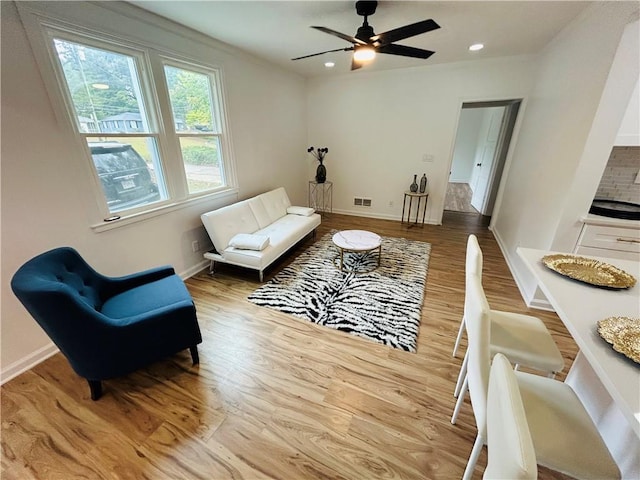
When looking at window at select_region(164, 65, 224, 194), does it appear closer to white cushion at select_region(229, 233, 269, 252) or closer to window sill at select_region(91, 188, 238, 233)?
window sill at select_region(91, 188, 238, 233)

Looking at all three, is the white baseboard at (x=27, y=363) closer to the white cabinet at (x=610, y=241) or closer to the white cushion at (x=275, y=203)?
the white cushion at (x=275, y=203)

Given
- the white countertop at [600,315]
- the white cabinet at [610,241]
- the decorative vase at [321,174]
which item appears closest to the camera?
the white countertop at [600,315]

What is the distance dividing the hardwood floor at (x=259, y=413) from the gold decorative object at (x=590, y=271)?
938mm

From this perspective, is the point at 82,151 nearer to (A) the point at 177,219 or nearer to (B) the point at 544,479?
(A) the point at 177,219

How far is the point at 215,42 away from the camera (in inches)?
115

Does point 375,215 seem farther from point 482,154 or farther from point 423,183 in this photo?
point 482,154

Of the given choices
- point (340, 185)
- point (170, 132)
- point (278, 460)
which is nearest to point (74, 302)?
point (278, 460)

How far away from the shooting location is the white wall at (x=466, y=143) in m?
7.94

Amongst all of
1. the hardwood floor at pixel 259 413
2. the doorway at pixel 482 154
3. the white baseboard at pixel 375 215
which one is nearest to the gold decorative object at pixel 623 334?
the hardwood floor at pixel 259 413

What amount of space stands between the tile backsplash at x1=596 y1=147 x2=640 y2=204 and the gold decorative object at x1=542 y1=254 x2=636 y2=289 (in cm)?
163

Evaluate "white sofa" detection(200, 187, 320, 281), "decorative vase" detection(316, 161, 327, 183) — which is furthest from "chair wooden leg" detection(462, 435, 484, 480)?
"decorative vase" detection(316, 161, 327, 183)

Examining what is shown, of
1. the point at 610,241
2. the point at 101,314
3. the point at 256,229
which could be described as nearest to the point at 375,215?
the point at 256,229

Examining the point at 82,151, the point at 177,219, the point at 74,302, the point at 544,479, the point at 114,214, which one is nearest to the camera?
the point at 544,479

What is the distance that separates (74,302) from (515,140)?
5.40 m
